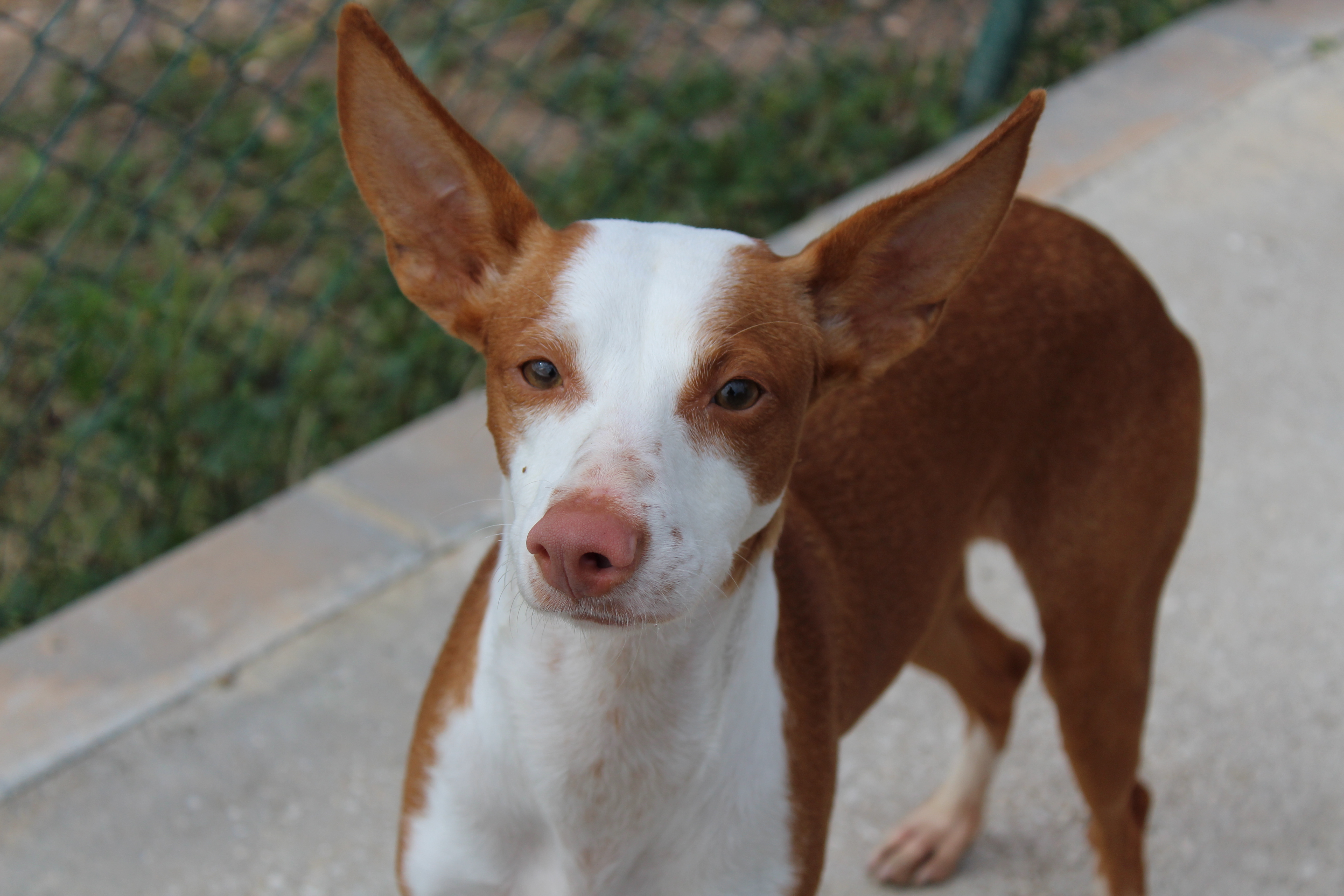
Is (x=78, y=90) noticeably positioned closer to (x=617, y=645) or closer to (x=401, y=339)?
(x=401, y=339)

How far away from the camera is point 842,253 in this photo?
77.3 inches

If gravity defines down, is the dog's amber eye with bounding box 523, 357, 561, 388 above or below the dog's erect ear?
below

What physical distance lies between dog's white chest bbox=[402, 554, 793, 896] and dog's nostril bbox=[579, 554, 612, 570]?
1.04 ft

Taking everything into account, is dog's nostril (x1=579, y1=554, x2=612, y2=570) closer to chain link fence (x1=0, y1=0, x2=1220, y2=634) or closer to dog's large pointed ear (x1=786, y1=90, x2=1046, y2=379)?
dog's large pointed ear (x1=786, y1=90, x2=1046, y2=379)

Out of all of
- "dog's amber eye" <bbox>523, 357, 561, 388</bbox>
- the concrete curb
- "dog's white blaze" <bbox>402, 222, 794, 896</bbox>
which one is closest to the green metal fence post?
the concrete curb

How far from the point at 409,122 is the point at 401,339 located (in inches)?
94.8

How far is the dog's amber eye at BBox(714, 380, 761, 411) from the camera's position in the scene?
70.3 inches

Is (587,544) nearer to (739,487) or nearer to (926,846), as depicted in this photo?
(739,487)

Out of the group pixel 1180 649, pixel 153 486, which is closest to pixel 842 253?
pixel 1180 649

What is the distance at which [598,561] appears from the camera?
160 centimetres

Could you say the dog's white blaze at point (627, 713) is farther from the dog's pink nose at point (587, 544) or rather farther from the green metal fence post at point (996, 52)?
the green metal fence post at point (996, 52)

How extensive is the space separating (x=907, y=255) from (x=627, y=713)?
0.74 meters

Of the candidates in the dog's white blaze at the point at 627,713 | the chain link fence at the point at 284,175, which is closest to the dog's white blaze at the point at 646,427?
the dog's white blaze at the point at 627,713

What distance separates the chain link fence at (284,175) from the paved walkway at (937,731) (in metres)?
0.45
